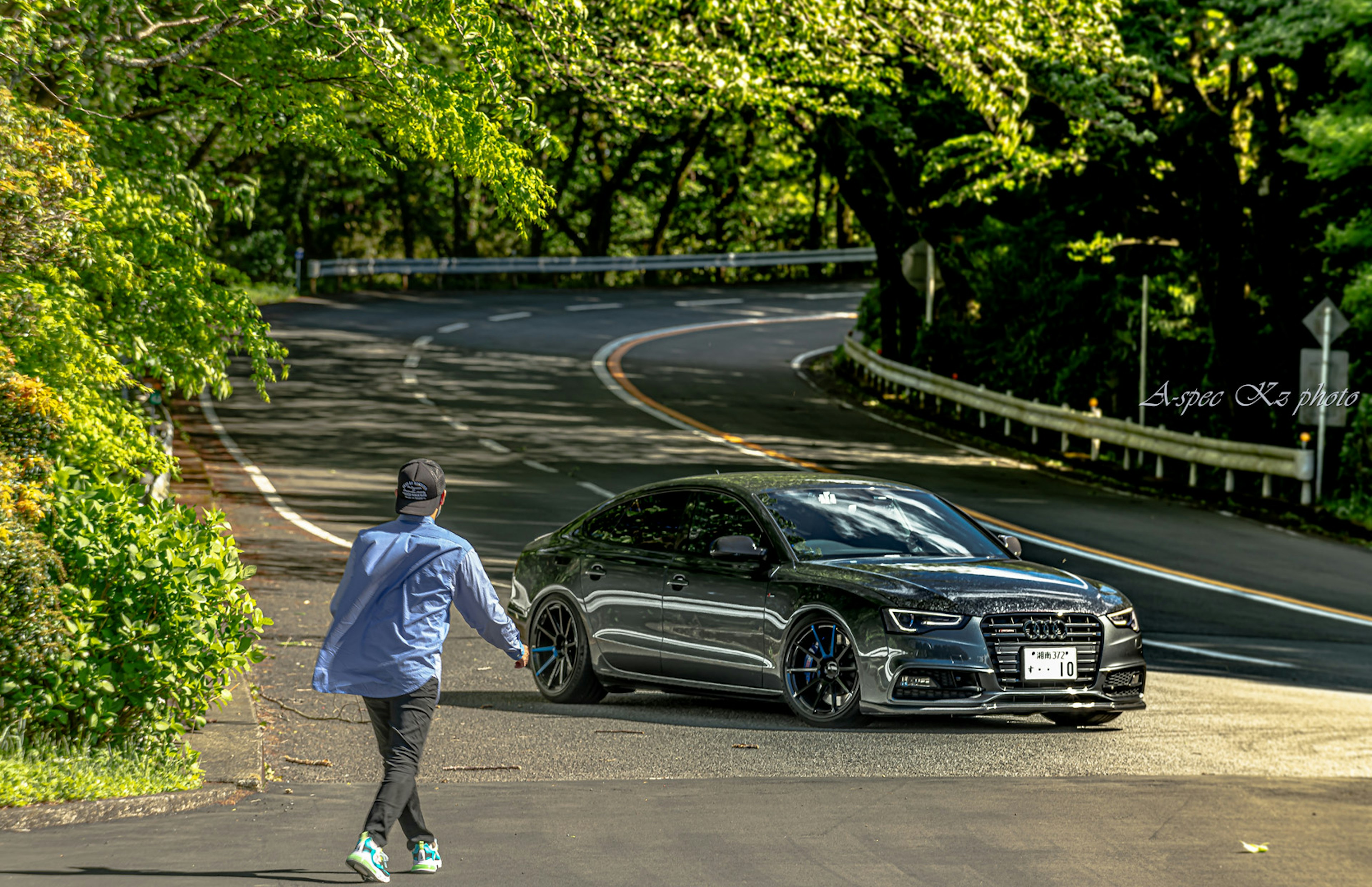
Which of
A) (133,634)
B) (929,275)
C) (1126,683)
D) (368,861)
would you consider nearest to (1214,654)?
(1126,683)

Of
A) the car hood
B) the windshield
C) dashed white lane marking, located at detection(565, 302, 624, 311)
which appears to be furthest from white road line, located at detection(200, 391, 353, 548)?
dashed white lane marking, located at detection(565, 302, 624, 311)

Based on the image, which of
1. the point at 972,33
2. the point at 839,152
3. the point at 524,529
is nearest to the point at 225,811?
the point at 524,529

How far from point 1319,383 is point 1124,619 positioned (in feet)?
47.3

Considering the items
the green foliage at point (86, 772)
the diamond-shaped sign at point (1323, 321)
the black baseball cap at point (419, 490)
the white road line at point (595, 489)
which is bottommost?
the white road line at point (595, 489)

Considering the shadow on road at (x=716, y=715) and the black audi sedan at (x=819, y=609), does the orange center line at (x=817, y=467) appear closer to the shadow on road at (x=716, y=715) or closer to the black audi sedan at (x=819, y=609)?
the shadow on road at (x=716, y=715)

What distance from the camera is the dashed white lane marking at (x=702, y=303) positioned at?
5159cm

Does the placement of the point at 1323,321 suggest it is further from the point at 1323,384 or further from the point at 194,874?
the point at 194,874

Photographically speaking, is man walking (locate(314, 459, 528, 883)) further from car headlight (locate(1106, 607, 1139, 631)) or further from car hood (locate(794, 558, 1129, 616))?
car headlight (locate(1106, 607, 1139, 631))

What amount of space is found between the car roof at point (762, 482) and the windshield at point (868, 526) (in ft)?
0.20

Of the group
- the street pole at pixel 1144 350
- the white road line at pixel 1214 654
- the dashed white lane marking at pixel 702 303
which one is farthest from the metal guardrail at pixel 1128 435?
the dashed white lane marking at pixel 702 303

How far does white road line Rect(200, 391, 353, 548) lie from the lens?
1753 cm

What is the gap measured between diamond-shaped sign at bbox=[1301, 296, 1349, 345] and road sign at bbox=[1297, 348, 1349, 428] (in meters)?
0.32

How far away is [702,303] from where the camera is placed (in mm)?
53062

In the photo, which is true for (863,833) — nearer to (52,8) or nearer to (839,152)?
(52,8)
